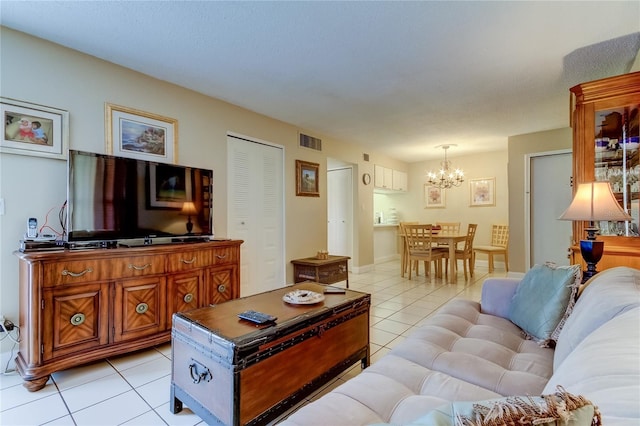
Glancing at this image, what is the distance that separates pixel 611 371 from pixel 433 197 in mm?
7151

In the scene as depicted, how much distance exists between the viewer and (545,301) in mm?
1638

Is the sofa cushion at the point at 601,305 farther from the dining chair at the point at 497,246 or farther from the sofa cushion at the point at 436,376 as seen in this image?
Answer: the dining chair at the point at 497,246

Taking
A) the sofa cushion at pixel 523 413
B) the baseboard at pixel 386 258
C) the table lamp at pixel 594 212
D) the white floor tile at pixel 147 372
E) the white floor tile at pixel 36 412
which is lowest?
the white floor tile at pixel 147 372

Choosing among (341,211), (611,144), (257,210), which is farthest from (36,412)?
(341,211)

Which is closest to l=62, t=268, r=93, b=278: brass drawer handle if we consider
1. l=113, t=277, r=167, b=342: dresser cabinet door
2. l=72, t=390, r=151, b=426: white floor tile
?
l=113, t=277, r=167, b=342: dresser cabinet door

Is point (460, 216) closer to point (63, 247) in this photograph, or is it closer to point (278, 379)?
point (278, 379)

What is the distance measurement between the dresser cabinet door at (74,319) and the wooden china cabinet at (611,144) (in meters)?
3.65

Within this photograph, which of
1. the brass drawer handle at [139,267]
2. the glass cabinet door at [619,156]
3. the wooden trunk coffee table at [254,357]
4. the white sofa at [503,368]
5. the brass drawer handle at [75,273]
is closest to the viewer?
the white sofa at [503,368]

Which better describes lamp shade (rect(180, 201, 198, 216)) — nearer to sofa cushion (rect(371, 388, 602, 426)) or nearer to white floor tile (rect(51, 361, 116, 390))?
white floor tile (rect(51, 361, 116, 390))

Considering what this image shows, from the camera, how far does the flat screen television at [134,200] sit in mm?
2242

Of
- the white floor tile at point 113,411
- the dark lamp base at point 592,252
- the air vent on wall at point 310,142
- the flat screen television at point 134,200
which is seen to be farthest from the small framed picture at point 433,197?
the white floor tile at point 113,411

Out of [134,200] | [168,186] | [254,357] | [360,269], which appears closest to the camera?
[254,357]

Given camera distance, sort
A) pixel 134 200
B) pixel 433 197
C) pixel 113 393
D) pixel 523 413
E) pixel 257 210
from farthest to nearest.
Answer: pixel 433 197 → pixel 257 210 → pixel 134 200 → pixel 113 393 → pixel 523 413

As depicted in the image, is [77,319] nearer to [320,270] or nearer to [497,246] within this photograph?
[320,270]
